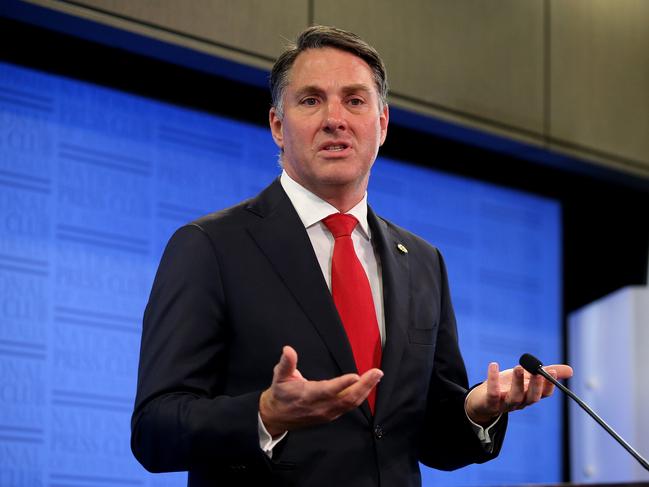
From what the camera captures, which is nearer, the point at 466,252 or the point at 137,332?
the point at 137,332

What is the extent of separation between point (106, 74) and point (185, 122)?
0.31 meters

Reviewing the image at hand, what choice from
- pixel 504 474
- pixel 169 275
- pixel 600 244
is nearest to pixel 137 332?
pixel 169 275

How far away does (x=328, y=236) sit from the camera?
2047 millimetres

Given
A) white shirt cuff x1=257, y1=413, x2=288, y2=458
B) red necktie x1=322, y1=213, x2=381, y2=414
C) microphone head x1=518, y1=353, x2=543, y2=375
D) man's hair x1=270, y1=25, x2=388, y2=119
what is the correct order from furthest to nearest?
man's hair x1=270, y1=25, x2=388, y2=119, red necktie x1=322, y1=213, x2=381, y2=414, microphone head x1=518, y1=353, x2=543, y2=375, white shirt cuff x1=257, y1=413, x2=288, y2=458

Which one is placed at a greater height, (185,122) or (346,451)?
(185,122)

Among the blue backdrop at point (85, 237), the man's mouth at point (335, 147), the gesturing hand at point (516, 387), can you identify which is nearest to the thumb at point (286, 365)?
the gesturing hand at point (516, 387)

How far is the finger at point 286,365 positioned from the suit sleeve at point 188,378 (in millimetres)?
137

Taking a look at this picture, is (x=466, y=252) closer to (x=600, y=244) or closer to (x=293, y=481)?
(x=600, y=244)

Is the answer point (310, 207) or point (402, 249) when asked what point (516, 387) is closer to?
point (402, 249)

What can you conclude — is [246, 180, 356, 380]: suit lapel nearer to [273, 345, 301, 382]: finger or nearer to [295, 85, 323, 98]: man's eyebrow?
[295, 85, 323, 98]: man's eyebrow

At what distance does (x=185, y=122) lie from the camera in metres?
3.45

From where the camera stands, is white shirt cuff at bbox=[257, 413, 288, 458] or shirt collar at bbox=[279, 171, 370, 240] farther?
shirt collar at bbox=[279, 171, 370, 240]

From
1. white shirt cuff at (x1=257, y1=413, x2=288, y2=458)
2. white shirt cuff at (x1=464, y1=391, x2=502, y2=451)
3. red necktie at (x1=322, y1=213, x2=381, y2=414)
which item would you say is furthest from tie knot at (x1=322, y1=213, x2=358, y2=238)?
white shirt cuff at (x1=257, y1=413, x2=288, y2=458)

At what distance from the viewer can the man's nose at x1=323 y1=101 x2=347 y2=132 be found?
2.06 m
